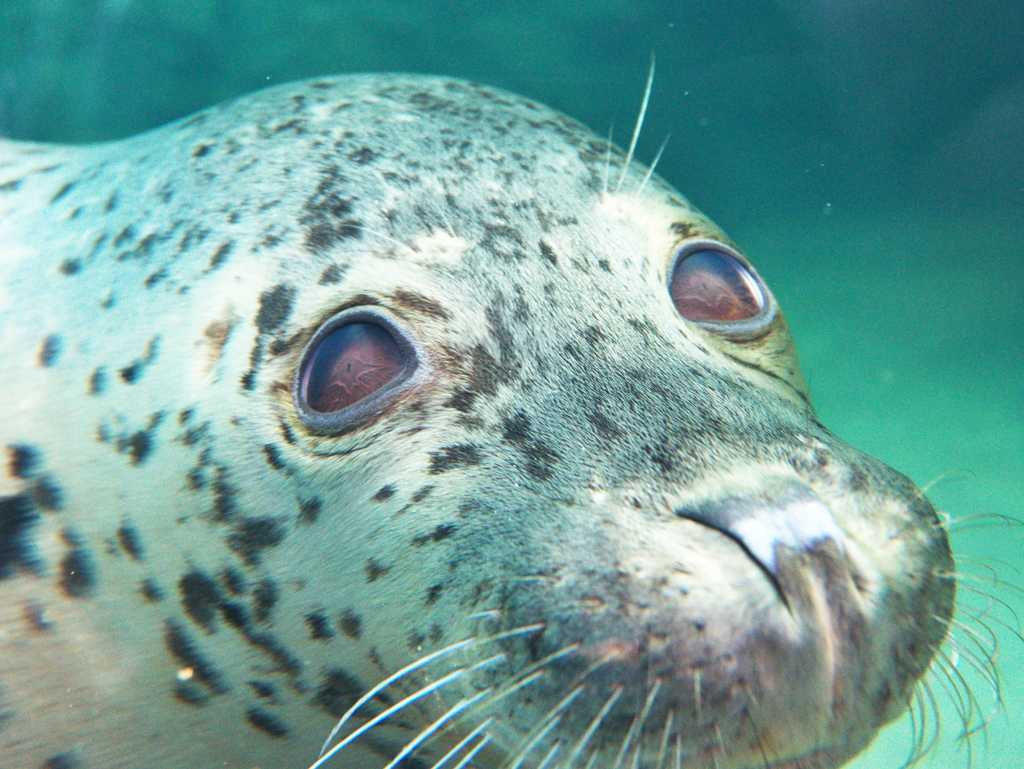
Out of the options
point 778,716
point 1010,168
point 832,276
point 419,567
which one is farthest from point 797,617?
point 832,276

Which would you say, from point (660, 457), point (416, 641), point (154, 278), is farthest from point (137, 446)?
point (660, 457)

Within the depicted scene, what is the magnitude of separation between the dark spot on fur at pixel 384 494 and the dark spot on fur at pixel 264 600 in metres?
0.28

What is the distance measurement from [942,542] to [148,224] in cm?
176

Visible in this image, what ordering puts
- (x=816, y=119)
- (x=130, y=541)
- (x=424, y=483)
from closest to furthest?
(x=424, y=483)
(x=130, y=541)
(x=816, y=119)

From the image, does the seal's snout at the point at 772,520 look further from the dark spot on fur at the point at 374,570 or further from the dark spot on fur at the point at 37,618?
the dark spot on fur at the point at 37,618

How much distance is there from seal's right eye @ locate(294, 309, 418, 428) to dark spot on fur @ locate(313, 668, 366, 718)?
461mm

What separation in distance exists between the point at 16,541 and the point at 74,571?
0.14 meters

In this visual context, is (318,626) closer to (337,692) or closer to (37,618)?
(337,692)

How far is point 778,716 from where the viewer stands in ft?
3.06

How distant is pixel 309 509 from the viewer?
1.33m

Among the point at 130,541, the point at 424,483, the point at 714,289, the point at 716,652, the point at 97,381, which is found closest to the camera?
the point at 716,652

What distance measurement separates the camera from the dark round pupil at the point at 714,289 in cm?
166

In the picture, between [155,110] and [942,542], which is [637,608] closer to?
[942,542]

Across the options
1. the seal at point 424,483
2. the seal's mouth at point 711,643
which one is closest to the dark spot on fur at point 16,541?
the seal at point 424,483
